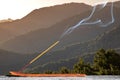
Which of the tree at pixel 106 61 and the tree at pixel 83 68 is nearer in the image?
the tree at pixel 106 61

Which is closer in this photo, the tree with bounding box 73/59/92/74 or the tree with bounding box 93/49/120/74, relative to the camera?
the tree with bounding box 93/49/120/74

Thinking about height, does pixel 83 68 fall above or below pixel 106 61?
below

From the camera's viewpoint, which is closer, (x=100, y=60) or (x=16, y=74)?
(x=100, y=60)

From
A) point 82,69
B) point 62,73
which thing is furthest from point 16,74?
point 82,69

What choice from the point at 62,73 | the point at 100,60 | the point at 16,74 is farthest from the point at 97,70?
the point at 16,74

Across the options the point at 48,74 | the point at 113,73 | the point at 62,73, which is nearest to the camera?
the point at 113,73

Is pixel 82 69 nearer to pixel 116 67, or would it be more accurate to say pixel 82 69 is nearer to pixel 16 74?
pixel 116 67

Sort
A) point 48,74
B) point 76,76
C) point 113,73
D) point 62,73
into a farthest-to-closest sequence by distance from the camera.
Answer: point 48,74, point 62,73, point 76,76, point 113,73

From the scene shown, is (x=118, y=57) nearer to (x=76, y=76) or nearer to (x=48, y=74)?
(x=76, y=76)

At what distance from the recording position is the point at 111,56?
294ft

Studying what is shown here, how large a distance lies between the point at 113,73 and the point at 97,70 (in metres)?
5.74

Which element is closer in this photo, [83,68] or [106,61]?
[106,61]

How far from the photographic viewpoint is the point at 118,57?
298ft

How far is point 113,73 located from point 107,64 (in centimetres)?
364
